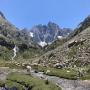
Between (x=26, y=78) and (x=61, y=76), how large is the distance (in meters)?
13.0

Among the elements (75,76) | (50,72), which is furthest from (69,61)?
(75,76)

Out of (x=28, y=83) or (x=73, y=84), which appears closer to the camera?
(x=28, y=83)

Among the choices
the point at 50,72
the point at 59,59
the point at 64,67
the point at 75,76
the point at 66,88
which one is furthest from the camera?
the point at 59,59

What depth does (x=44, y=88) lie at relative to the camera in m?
59.7

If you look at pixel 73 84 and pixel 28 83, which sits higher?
pixel 73 84

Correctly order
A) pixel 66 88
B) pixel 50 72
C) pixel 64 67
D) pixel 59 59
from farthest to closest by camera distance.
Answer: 1. pixel 59 59
2. pixel 64 67
3. pixel 50 72
4. pixel 66 88

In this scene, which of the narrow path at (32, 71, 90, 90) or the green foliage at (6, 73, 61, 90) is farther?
the narrow path at (32, 71, 90, 90)

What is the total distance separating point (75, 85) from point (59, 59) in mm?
52098

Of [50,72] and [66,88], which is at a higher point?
[50,72]

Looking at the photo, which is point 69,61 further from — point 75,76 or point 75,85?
point 75,85

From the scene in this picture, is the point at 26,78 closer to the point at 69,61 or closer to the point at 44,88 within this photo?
the point at 44,88

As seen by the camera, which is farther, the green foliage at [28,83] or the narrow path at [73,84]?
the narrow path at [73,84]

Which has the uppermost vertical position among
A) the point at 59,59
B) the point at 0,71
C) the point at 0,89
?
the point at 59,59

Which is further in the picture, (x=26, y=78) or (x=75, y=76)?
(x=75, y=76)
